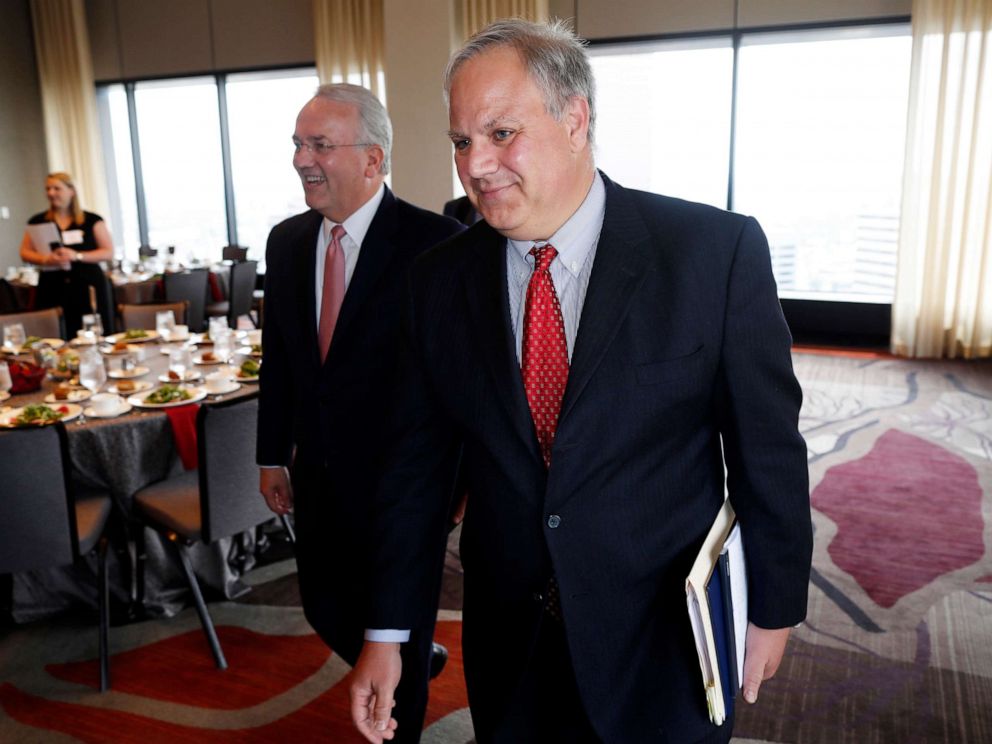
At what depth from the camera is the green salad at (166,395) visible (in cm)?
340

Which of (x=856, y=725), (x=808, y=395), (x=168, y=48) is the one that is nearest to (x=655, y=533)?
(x=856, y=725)

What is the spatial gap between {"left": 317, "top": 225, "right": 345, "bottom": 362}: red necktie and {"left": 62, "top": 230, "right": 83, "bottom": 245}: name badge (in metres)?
4.69

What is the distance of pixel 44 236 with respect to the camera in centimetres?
610

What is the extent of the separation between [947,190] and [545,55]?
6.87m

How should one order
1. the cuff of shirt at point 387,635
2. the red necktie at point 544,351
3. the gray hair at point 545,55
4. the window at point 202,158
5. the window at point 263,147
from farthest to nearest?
1. the window at point 202,158
2. the window at point 263,147
3. the cuff of shirt at point 387,635
4. the red necktie at point 544,351
5. the gray hair at point 545,55

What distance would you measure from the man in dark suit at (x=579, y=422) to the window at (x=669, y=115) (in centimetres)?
689

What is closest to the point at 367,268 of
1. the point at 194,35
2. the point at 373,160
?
the point at 373,160

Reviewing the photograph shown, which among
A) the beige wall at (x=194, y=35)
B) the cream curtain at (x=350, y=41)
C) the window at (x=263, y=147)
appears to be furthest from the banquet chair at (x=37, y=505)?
the beige wall at (x=194, y=35)

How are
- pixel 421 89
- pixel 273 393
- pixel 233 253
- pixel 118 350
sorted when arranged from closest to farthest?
pixel 273 393
pixel 118 350
pixel 421 89
pixel 233 253

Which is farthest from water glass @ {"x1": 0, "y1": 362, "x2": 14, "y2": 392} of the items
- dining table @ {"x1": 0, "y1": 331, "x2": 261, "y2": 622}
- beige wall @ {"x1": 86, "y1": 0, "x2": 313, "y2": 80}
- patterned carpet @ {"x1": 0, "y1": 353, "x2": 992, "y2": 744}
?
beige wall @ {"x1": 86, "y1": 0, "x2": 313, "y2": 80}

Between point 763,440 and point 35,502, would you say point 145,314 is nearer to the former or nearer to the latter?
point 35,502

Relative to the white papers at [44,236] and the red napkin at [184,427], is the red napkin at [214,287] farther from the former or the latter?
the red napkin at [184,427]

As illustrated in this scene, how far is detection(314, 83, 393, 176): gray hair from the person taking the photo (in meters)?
2.31

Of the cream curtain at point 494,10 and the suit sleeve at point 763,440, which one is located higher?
the cream curtain at point 494,10
